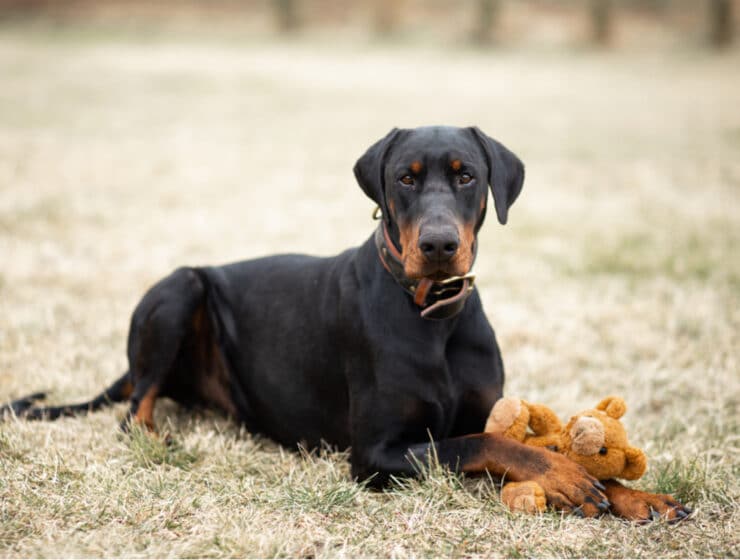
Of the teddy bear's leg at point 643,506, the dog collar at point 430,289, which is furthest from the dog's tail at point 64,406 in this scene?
the teddy bear's leg at point 643,506

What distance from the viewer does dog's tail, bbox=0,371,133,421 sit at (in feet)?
13.0

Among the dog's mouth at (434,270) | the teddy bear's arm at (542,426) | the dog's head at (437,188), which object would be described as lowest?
the teddy bear's arm at (542,426)

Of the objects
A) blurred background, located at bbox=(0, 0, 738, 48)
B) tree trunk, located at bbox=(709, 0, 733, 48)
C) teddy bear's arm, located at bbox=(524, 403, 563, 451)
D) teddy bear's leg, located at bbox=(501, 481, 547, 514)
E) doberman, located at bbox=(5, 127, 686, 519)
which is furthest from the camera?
blurred background, located at bbox=(0, 0, 738, 48)

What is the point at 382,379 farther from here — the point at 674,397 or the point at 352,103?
the point at 352,103

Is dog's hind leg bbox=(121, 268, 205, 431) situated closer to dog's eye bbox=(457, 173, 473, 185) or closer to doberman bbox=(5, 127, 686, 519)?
doberman bbox=(5, 127, 686, 519)

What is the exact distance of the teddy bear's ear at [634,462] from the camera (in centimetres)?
309

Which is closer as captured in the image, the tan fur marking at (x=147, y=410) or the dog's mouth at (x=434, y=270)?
the dog's mouth at (x=434, y=270)


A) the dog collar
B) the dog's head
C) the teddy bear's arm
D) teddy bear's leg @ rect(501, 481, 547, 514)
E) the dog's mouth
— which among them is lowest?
teddy bear's leg @ rect(501, 481, 547, 514)

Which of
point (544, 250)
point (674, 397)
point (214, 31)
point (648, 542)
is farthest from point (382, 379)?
point (214, 31)

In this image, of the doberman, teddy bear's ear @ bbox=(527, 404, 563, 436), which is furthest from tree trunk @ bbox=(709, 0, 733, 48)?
teddy bear's ear @ bbox=(527, 404, 563, 436)

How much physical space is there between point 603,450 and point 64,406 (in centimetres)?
264

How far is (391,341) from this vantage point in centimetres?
327

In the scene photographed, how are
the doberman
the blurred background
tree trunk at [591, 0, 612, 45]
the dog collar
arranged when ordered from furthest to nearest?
1. the blurred background
2. tree trunk at [591, 0, 612, 45]
3. the dog collar
4. the doberman

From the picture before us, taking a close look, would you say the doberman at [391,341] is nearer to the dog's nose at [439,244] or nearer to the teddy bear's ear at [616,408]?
the dog's nose at [439,244]
